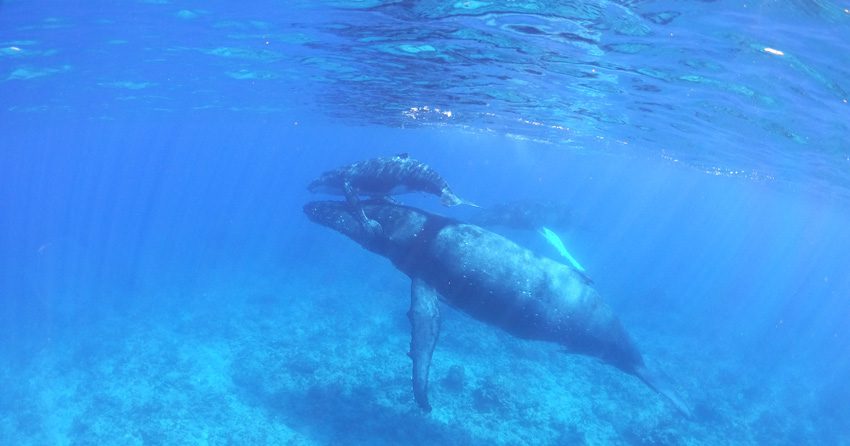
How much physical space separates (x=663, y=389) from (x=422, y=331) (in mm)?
5771

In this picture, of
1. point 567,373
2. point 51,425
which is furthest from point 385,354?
point 51,425

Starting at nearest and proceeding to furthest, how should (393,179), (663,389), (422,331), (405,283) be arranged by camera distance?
(422,331)
(663,389)
(393,179)
(405,283)

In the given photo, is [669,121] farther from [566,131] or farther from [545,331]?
[545,331]

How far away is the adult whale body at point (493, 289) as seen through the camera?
9.98 metres

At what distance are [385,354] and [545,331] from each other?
32.1 ft

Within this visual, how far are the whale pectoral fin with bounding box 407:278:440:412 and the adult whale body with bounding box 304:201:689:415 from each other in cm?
2

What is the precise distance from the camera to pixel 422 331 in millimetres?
9859

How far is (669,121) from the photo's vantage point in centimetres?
2298

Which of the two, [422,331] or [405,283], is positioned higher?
[422,331]

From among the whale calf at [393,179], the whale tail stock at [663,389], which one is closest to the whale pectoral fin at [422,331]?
the whale calf at [393,179]

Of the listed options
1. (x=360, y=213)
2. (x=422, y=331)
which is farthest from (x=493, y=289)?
(x=360, y=213)

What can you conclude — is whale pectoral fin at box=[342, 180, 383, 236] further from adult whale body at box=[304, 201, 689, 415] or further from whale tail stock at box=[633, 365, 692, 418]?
whale tail stock at box=[633, 365, 692, 418]

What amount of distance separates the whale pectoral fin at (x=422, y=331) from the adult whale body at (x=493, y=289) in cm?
2

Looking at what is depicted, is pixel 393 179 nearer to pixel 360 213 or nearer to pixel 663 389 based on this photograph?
pixel 360 213
